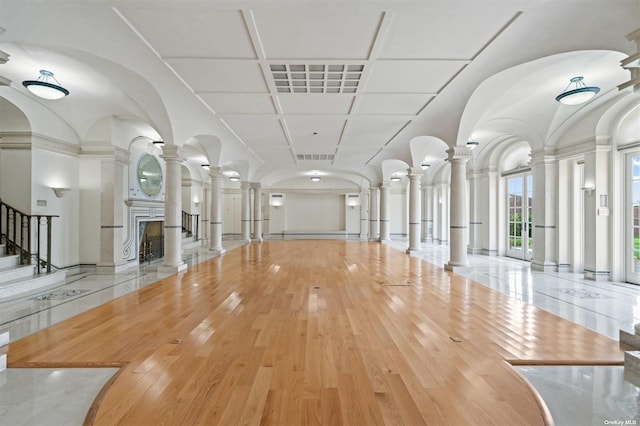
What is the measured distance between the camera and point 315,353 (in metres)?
3.20

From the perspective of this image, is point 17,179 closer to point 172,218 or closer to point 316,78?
point 172,218

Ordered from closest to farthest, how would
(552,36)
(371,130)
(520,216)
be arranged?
(552,36), (371,130), (520,216)

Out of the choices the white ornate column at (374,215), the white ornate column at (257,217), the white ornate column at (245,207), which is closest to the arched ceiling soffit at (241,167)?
the white ornate column at (245,207)

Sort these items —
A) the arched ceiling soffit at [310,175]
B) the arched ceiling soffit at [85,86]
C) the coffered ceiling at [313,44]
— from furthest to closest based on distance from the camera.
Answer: the arched ceiling soffit at [310,175] → the arched ceiling soffit at [85,86] → the coffered ceiling at [313,44]

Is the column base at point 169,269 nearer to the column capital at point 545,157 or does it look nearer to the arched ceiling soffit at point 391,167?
the column capital at point 545,157

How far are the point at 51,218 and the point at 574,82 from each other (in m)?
11.4

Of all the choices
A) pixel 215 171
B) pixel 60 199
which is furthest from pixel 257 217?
pixel 60 199

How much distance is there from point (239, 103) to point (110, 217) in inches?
185

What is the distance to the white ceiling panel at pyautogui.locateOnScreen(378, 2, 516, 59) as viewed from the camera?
156 inches

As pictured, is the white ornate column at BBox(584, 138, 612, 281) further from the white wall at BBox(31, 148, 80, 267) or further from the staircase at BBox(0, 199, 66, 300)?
the white wall at BBox(31, 148, 80, 267)

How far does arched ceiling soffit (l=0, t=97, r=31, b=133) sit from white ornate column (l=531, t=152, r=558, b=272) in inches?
483

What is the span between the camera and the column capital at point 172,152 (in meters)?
7.86

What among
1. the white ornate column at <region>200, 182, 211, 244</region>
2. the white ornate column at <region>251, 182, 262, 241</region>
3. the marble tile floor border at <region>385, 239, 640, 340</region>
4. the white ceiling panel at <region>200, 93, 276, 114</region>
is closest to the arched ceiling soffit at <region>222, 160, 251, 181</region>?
the white ornate column at <region>251, 182, 262, 241</region>

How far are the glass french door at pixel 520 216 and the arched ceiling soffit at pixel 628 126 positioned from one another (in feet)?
10.7
